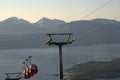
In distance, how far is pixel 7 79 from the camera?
29078 millimetres

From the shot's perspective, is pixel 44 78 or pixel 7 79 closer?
pixel 7 79

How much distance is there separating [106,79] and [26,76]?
5918 cm

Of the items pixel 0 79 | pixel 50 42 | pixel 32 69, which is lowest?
pixel 0 79

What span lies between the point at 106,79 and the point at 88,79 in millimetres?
5610

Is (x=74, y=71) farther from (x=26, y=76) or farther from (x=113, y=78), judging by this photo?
(x=26, y=76)

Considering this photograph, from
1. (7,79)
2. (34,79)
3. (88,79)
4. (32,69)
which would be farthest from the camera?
(34,79)

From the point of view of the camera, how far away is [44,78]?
9225 centimetres

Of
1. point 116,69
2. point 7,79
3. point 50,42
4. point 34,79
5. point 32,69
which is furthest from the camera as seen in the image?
point 116,69

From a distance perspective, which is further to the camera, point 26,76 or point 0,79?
point 0,79

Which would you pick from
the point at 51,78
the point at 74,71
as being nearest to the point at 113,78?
the point at 51,78

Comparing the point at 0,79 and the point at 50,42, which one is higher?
the point at 50,42

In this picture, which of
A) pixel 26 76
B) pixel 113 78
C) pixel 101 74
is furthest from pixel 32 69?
pixel 101 74

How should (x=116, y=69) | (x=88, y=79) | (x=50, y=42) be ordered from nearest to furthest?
(x=50, y=42)
(x=88, y=79)
(x=116, y=69)

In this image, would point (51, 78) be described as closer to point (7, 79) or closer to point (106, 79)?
point (106, 79)
